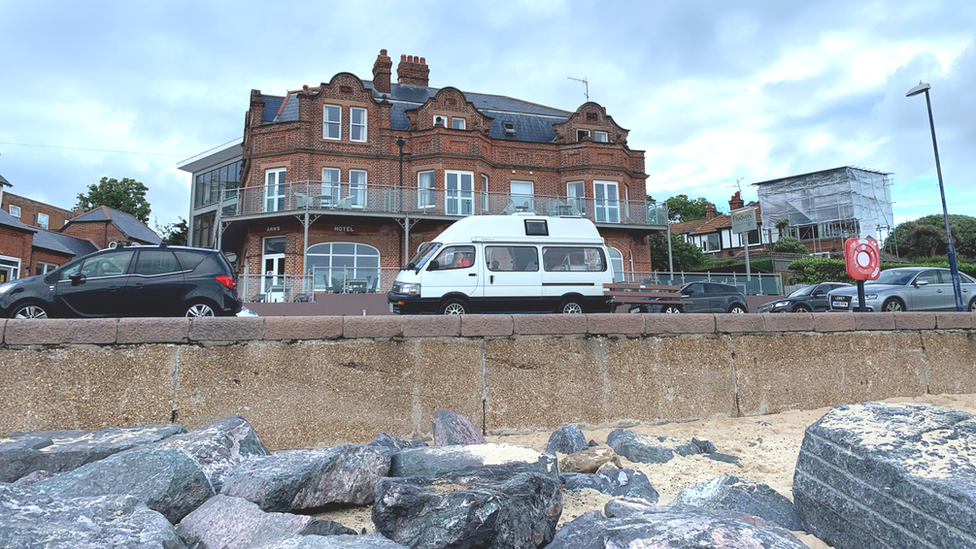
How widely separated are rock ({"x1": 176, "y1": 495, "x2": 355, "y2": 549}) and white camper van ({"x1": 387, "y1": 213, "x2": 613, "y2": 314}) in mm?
8669

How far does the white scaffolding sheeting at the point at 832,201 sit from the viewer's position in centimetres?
5259

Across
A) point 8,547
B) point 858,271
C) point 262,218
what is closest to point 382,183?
point 262,218

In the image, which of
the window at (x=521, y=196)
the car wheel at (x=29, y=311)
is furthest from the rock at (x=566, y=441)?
the window at (x=521, y=196)

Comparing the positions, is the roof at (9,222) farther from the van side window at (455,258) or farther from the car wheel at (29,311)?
the van side window at (455,258)

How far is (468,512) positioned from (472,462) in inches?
29.8

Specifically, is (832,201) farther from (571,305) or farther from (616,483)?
(616,483)

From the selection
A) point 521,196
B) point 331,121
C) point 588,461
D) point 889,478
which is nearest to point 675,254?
point 521,196

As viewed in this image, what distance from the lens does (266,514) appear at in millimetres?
3205

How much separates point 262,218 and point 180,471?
2223 cm

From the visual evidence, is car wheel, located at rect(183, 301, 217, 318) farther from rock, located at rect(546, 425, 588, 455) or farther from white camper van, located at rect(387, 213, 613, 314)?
rock, located at rect(546, 425, 588, 455)

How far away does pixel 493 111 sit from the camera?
30.7m

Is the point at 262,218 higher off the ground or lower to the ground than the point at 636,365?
higher

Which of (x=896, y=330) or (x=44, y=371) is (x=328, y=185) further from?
(x=896, y=330)

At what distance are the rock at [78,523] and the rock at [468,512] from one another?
3.78 feet
